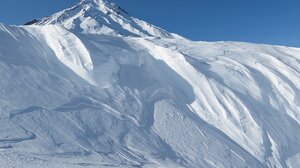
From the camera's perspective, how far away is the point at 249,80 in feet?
83.6

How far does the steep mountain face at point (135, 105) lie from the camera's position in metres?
16.2

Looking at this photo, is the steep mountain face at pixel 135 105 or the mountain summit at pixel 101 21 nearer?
the steep mountain face at pixel 135 105

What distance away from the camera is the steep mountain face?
16.2 metres

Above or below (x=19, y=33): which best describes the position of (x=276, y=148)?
below

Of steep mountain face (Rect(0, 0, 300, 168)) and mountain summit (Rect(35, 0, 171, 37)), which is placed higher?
mountain summit (Rect(35, 0, 171, 37))

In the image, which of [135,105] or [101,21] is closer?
[135,105]

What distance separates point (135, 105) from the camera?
66.3ft

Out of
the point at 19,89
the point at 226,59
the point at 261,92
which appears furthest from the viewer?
the point at 226,59

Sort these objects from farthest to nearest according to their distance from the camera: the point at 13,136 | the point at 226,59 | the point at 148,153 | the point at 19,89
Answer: the point at 226,59 < the point at 19,89 < the point at 148,153 < the point at 13,136

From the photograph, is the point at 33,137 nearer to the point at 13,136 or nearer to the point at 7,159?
the point at 13,136

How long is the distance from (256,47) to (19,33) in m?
16.4

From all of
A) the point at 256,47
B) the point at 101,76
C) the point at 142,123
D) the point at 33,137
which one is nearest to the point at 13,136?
the point at 33,137

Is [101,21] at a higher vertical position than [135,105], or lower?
higher

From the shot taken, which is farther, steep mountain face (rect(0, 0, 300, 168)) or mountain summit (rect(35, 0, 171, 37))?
mountain summit (rect(35, 0, 171, 37))
